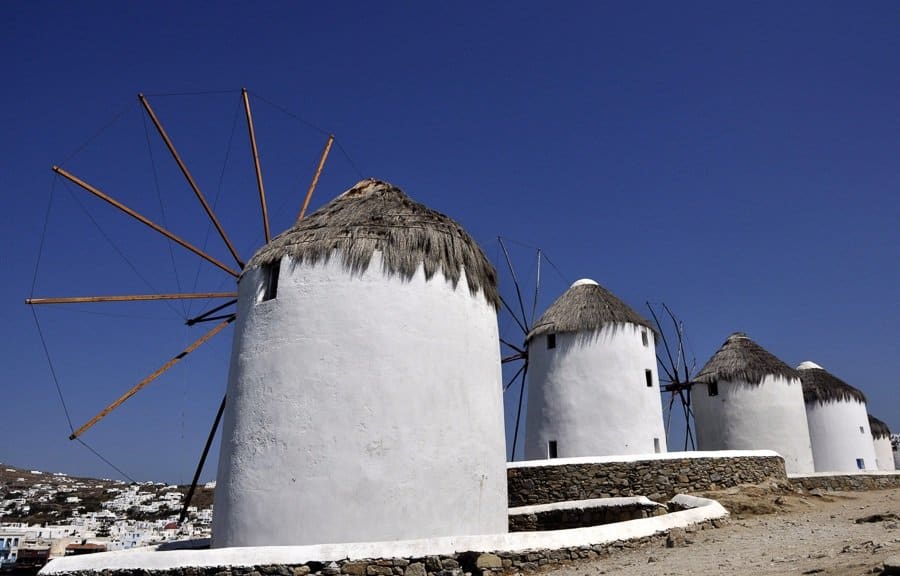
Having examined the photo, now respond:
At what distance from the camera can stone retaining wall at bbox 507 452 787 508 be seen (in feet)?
45.1

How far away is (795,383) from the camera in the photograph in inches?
843

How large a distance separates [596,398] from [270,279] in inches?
377

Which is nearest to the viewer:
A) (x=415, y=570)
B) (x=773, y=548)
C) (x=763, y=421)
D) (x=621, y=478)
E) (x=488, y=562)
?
(x=415, y=570)

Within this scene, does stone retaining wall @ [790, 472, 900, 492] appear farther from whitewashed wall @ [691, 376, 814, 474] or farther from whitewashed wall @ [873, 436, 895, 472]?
whitewashed wall @ [873, 436, 895, 472]

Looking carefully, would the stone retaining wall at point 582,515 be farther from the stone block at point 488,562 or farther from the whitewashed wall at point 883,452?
the whitewashed wall at point 883,452

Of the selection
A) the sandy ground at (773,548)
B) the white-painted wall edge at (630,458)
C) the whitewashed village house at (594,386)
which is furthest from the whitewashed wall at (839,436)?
the sandy ground at (773,548)

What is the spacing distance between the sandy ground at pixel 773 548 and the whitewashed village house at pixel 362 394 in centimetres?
213

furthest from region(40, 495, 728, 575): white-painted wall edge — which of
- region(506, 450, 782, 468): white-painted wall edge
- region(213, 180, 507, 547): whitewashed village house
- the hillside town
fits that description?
the hillside town

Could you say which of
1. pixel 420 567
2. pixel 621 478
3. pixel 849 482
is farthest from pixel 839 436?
pixel 420 567

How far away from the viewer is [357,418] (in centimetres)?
893

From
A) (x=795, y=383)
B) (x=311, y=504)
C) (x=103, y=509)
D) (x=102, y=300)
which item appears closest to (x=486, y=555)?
(x=311, y=504)

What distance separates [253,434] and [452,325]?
10.1 feet

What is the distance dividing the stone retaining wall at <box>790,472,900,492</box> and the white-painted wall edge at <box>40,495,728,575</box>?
40.4 feet

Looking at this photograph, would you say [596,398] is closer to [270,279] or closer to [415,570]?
[270,279]
